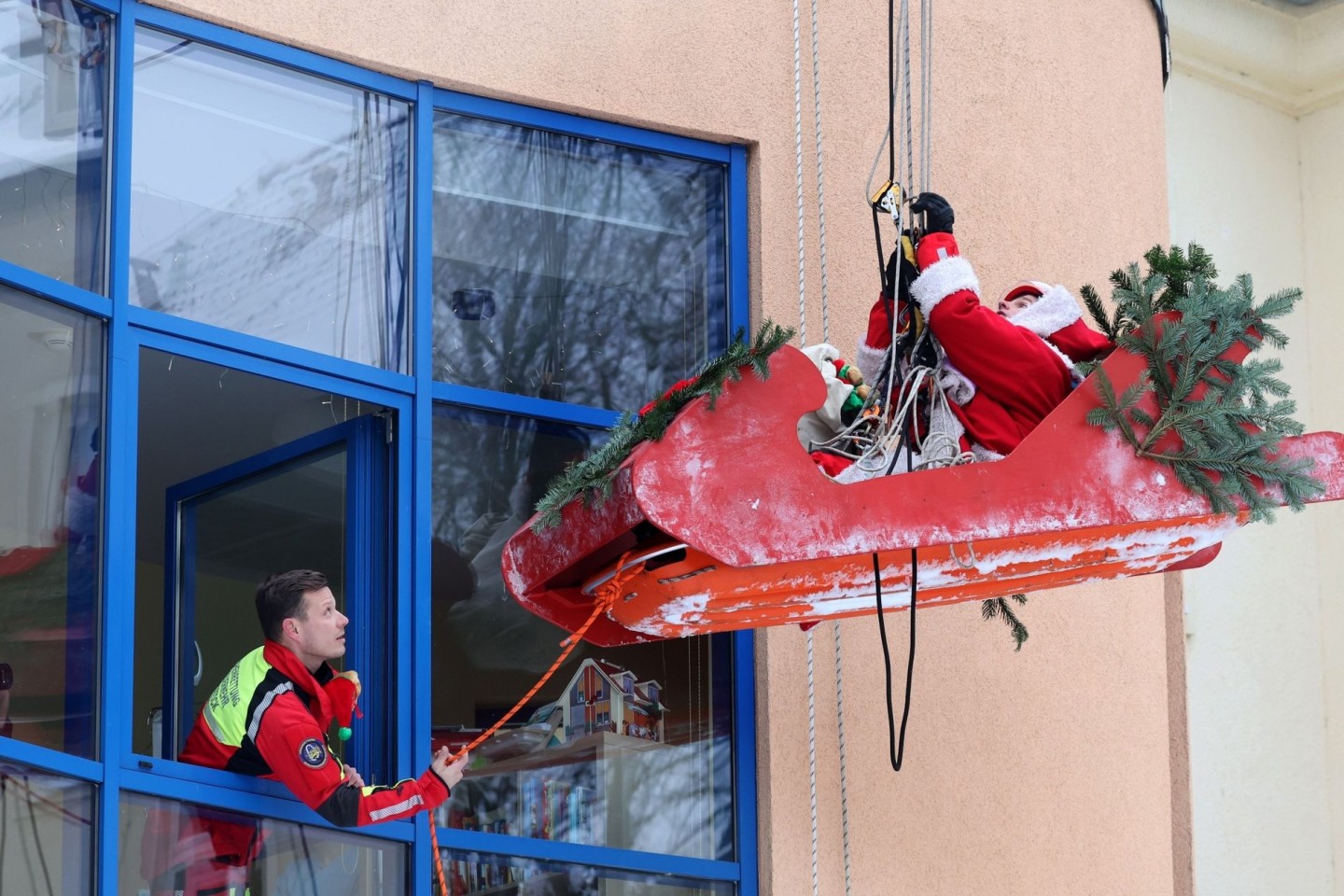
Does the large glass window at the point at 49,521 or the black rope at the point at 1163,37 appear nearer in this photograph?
the large glass window at the point at 49,521

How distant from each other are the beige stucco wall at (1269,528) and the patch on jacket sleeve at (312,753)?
4.90 metres

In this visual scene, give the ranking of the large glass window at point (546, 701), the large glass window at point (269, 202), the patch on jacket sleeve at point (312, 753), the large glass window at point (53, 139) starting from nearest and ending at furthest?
the patch on jacket sleeve at point (312, 753) < the large glass window at point (53, 139) < the large glass window at point (269, 202) < the large glass window at point (546, 701)

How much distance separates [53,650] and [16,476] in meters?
0.45

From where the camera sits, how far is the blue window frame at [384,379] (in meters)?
A: 4.90

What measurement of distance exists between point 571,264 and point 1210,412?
249cm

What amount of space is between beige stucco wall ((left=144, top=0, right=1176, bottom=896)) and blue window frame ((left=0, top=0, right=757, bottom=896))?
78 millimetres

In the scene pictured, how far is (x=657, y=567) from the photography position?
175 inches

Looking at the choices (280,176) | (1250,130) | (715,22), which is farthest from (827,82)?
(1250,130)

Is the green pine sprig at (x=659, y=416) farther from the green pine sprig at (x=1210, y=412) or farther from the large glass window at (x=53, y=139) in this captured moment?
the large glass window at (x=53, y=139)

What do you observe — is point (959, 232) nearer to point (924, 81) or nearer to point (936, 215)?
point (924, 81)

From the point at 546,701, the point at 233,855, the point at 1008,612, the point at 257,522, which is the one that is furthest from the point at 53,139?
the point at 1008,612

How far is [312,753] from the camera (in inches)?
189

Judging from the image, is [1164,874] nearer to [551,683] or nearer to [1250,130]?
[551,683]

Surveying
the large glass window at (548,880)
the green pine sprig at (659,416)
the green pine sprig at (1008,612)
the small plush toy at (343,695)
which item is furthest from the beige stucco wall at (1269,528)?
the green pine sprig at (659,416)
